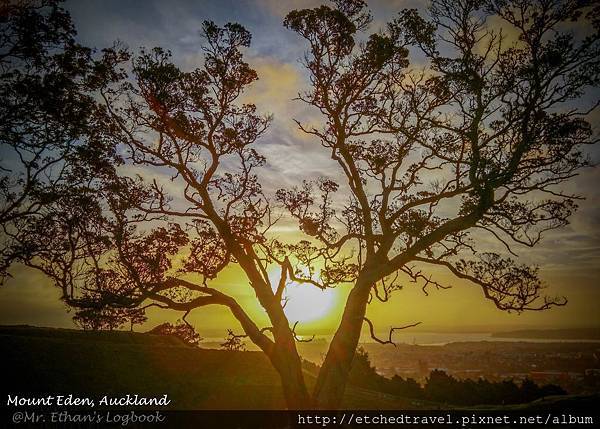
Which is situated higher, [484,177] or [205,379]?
[484,177]

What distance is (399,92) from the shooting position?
1301cm

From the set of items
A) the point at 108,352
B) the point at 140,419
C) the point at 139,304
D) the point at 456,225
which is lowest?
the point at 140,419

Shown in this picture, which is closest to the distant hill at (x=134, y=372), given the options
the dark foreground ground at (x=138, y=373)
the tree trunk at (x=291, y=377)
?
the dark foreground ground at (x=138, y=373)

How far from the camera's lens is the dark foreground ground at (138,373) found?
58.4 ft

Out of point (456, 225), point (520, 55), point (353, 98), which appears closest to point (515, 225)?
point (456, 225)

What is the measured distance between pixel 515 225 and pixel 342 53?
8319 millimetres

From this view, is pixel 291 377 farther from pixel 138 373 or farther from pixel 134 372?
pixel 134 372

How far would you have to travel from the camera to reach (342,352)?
1094 centimetres

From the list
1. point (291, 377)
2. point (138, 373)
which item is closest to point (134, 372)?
point (138, 373)

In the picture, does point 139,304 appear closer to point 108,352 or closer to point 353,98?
point 353,98

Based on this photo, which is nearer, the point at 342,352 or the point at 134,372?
the point at 342,352

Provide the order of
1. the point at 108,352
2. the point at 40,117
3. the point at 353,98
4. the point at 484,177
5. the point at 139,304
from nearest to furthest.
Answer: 1. the point at 484,177
2. the point at 139,304
3. the point at 353,98
4. the point at 40,117
5. the point at 108,352

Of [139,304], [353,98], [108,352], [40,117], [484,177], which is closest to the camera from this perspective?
[484,177]

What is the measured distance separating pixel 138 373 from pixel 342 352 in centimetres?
1512
